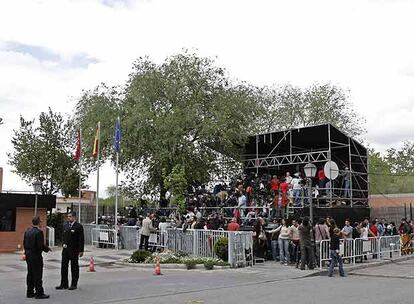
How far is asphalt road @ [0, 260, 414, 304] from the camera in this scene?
36.1 ft

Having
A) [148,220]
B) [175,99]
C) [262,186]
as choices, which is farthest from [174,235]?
[175,99]

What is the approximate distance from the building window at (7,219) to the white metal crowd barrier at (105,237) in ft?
15.3

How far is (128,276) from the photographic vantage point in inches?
610

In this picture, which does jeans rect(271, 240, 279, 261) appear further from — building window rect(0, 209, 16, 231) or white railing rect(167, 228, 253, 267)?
building window rect(0, 209, 16, 231)

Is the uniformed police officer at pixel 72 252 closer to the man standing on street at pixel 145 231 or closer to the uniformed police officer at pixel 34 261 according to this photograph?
the uniformed police officer at pixel 34 261

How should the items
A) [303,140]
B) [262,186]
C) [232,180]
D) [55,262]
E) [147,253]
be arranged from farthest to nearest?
[232,180], [303,140], [262,186], [55,262], [147,253]

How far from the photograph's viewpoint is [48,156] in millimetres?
38750

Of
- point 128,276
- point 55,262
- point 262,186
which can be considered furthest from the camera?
point 262,186

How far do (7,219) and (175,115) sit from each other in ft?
34.9

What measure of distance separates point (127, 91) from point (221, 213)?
10.2m

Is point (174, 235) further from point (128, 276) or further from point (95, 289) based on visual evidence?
point (95, 289)

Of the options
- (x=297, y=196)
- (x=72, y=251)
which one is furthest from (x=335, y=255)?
(x=72, y=251)

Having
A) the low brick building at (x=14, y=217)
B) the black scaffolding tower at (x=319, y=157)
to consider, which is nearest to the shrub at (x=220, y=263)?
the black scaffolding tower at (x=319, y=157)

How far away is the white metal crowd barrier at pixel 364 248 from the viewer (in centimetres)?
1748
